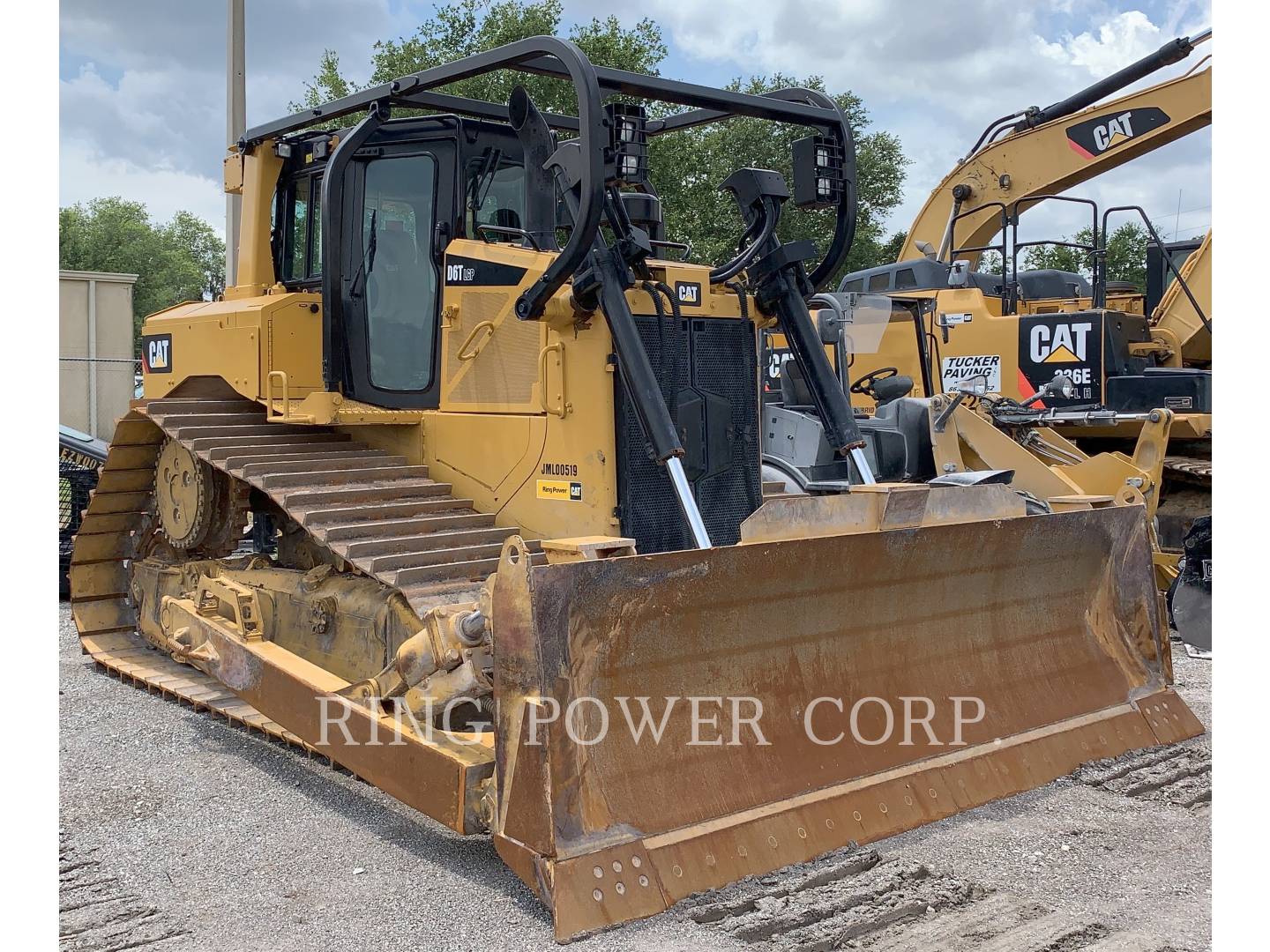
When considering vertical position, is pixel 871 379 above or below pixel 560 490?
above

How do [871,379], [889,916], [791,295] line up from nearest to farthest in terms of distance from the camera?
[889,916]
[791,295]
[871,379]

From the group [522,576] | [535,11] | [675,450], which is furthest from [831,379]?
[535,11]

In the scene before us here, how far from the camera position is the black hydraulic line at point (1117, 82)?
11000mm

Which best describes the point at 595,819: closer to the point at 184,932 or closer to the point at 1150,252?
the point at 184,932

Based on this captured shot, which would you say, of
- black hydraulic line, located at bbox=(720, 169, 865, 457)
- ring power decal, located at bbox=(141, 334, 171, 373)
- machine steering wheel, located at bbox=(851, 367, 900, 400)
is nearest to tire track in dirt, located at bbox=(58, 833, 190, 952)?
black hydraulic line, located at bbox=(720, 169, 865, 457)

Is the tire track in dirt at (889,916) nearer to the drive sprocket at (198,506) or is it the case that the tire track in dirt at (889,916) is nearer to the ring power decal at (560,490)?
the ring power decal at (560,490)

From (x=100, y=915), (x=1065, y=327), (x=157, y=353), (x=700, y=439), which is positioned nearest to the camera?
A: (x=100, y=915)

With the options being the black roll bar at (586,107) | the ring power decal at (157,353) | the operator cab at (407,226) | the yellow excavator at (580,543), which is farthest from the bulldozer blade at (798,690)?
the ring power decal at (157,353)

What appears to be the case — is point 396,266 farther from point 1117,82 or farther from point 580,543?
point 1117,82

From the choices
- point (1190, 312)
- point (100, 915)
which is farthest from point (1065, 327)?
Result: point (100, 915)

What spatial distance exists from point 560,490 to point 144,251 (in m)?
50.9

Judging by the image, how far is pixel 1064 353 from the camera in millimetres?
10430

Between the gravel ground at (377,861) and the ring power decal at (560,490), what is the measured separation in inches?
56.4

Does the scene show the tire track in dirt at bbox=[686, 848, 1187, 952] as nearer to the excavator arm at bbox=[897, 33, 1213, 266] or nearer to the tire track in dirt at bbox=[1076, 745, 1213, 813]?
the tire track in dirt at bbox=[1076, 745, 1213, 813]
